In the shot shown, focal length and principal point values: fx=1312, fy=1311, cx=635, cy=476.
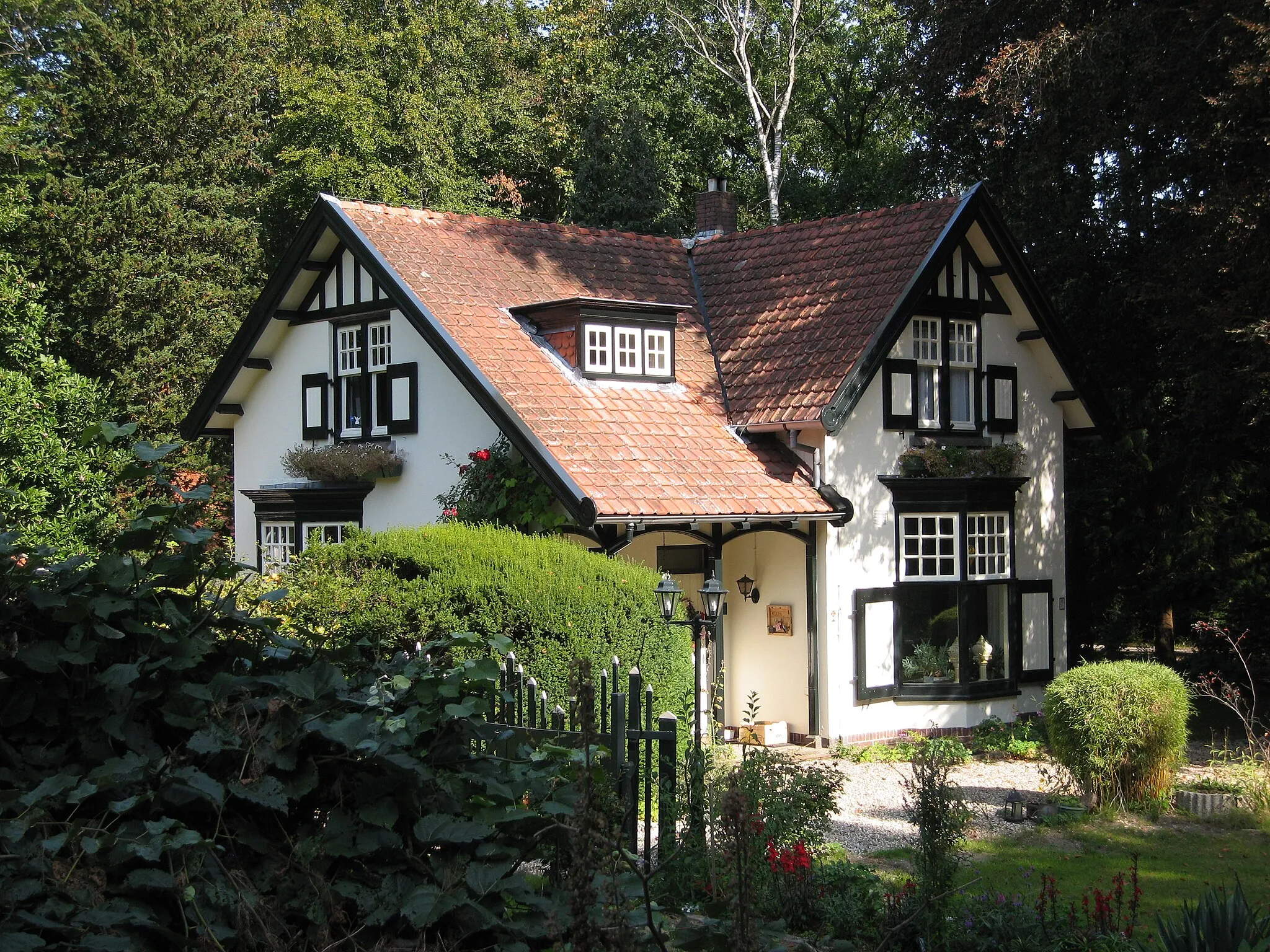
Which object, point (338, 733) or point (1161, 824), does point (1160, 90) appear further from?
point (338, 733)

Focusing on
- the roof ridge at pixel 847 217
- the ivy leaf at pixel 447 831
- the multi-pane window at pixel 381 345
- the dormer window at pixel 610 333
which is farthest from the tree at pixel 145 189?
the ivy leaf at pixel 447 831

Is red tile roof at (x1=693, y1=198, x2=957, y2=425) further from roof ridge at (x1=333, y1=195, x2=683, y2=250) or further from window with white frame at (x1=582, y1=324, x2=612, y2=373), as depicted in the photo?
window with white frame at (x1=582, y1=324, x2=612, y2=373)

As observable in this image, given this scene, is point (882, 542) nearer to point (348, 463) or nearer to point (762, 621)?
point (762, 621)

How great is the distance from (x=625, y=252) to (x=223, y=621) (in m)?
16.3

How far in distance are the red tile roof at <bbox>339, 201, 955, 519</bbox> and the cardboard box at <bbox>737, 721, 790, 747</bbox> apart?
2.84m

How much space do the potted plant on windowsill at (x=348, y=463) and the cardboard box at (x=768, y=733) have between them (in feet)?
18.6

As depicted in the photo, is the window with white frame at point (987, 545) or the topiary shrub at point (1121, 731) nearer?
the topiary shrub at point (1121, 731)

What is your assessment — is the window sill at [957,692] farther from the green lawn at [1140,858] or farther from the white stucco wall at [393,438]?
the white stucco wall at [393,438]

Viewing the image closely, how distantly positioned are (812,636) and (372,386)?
22.7 feet

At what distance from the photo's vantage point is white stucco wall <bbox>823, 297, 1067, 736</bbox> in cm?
1650

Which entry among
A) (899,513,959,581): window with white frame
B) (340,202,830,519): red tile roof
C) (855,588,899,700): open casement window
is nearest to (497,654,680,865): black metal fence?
(340,202,830,519): red tile roof

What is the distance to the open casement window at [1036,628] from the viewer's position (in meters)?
18.4

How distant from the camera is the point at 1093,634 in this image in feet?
73.8

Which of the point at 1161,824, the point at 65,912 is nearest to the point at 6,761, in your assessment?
the point at 65,912
